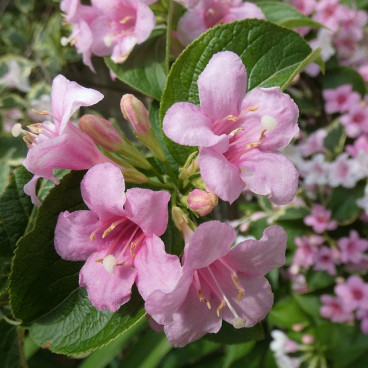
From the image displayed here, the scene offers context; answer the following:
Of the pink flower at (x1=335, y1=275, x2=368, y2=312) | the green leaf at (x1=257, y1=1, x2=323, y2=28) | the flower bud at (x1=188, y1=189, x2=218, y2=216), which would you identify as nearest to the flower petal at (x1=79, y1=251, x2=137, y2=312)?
the flower bud at (x1=188, y1=189, x2=218, y2=216)

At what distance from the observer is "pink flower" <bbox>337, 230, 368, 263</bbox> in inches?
55.9

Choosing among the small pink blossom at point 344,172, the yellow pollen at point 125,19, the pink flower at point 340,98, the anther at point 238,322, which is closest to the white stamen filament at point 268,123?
the anther at point 238,322

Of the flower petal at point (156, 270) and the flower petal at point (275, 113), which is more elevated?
the flower petal at point (275, 113)

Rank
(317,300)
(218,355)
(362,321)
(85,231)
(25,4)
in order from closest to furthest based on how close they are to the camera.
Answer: (85,231), (362,321), (317,300), (218,355), (25,4)

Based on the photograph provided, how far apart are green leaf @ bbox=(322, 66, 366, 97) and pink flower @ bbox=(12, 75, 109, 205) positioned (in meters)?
1.14

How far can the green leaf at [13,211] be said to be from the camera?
688 mm

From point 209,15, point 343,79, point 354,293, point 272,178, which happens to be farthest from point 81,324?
point 343,79

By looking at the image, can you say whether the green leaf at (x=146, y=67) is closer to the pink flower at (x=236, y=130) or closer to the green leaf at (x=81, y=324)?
the pink flower at (x=236, y=130)

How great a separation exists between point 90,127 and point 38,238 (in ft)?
0.49

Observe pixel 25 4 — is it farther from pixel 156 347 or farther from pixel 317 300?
pixel 317 300

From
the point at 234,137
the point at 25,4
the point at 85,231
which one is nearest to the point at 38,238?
the point at 85,231

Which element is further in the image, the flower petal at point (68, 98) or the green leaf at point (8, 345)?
the green leaf at point (8, 345)

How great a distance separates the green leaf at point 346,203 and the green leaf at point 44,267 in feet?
3.45

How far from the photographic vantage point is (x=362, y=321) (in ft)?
4.72
